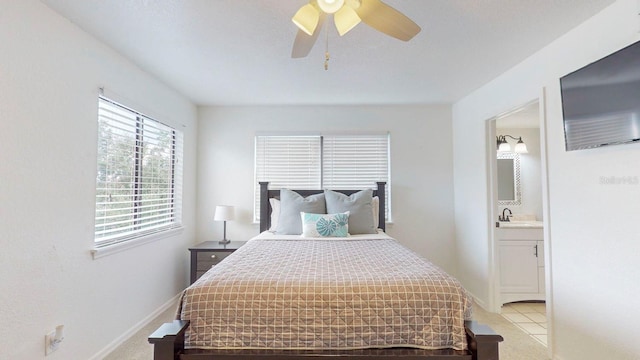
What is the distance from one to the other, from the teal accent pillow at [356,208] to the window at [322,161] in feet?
1.96

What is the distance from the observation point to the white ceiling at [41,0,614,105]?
1.82 metres

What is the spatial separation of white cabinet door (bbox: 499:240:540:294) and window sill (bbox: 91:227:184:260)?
362cm

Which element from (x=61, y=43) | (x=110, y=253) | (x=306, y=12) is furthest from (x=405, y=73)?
(x=110, y=253)

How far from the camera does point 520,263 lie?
3303mm

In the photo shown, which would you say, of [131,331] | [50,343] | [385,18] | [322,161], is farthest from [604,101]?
[131,331]

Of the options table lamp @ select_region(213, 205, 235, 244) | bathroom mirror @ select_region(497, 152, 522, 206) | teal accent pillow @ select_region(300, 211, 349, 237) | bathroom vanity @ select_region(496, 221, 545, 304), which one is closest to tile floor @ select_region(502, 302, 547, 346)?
bathroom vanity @ select_region(496, 221, 545, 304)

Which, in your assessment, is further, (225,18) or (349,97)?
(349,97)

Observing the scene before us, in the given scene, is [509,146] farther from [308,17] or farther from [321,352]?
[321,352]

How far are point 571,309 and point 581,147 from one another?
112 cm

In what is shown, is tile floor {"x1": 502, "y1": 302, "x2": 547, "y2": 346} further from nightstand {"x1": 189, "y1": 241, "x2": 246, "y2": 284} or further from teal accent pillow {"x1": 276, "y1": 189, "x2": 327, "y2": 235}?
nightstand {"x1": 189, "y1": 241, "x2": 246, "y2": 284}

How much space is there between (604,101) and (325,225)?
88.4 inches

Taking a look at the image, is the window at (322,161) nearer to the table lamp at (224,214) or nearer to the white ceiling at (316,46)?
the table lamp at (224,214)

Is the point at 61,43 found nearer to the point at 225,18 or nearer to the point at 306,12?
the point at 225,18

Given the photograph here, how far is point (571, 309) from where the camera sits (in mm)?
2088
